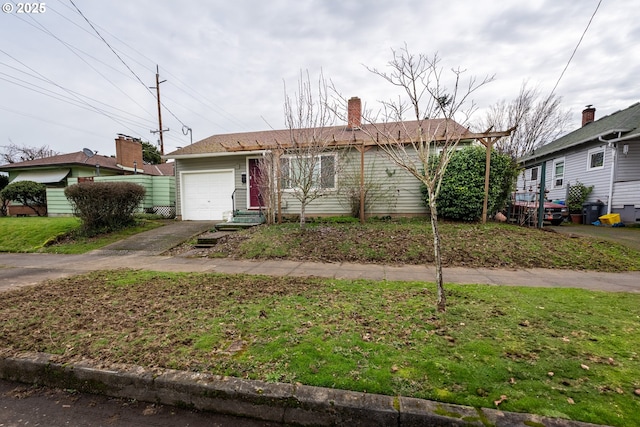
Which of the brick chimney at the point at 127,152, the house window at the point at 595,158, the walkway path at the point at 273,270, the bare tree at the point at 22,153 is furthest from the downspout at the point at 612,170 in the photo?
the bare tree at the point at 22,153

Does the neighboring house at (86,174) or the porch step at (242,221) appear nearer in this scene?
the porch step at (242,221)

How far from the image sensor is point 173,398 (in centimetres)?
225

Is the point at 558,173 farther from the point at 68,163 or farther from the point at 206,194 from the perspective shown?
the point at 68,163

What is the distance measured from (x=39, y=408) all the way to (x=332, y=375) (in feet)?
7.65

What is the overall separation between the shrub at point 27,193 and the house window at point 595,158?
29.9 meters

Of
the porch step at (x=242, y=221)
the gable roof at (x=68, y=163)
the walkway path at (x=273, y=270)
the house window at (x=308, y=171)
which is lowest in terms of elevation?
the walkway path at (x=273, y=270)

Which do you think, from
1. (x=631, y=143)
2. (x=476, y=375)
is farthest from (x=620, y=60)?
(x=476, y=375)

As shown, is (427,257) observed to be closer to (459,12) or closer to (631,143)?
(459,12)

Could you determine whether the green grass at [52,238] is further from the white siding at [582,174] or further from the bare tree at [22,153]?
the bare tree at [22,153]

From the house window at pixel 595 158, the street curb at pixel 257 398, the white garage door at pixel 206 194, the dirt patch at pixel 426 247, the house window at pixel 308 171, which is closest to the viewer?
the street curb at pixel 257 398

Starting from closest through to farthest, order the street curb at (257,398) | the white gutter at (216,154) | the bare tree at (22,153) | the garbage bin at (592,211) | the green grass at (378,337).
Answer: the street curb at (257,398) → the green grass at (378,337) → the white gutter at (216,154) → the garbage bin at (592,211) → the bare tree at (22,153)

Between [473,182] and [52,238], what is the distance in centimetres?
1418

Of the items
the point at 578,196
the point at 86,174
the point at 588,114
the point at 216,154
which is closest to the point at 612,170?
the point at 578,196

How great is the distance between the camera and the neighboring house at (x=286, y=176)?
10.3 meters
